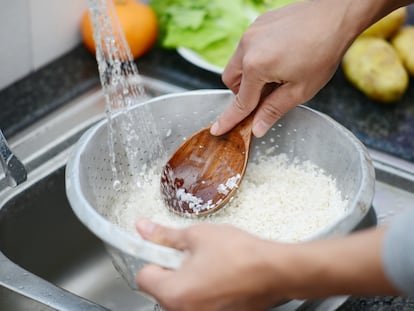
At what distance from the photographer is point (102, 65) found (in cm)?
90

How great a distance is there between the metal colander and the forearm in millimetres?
172

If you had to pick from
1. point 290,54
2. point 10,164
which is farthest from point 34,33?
point 290,54

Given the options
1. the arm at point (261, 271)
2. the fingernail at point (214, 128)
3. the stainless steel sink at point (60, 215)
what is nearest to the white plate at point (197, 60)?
the stainless steel sink at point (60, 215)

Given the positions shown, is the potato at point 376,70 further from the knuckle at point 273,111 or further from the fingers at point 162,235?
the fingers at point 162,235

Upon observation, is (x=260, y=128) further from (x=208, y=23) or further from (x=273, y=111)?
(x=208, y=23)

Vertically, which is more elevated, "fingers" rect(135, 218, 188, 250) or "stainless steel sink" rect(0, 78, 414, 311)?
"fingers" rect(135, 218, 188, 250)

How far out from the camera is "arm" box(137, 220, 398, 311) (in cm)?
53

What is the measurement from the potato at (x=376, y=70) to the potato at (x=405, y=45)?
2 centimetres

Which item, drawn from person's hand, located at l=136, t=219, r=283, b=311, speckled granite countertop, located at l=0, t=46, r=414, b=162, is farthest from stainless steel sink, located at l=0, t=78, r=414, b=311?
person's hand, located at l=136, t=219, r=283, b=311

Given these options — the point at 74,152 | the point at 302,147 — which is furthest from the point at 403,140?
the point at 74,152

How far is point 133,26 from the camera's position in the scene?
1.17 metres

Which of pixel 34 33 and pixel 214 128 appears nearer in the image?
pixel 214 128

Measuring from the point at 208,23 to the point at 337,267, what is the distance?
77 centimetres

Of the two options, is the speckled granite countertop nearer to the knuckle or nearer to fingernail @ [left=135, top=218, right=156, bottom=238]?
the knuckle
